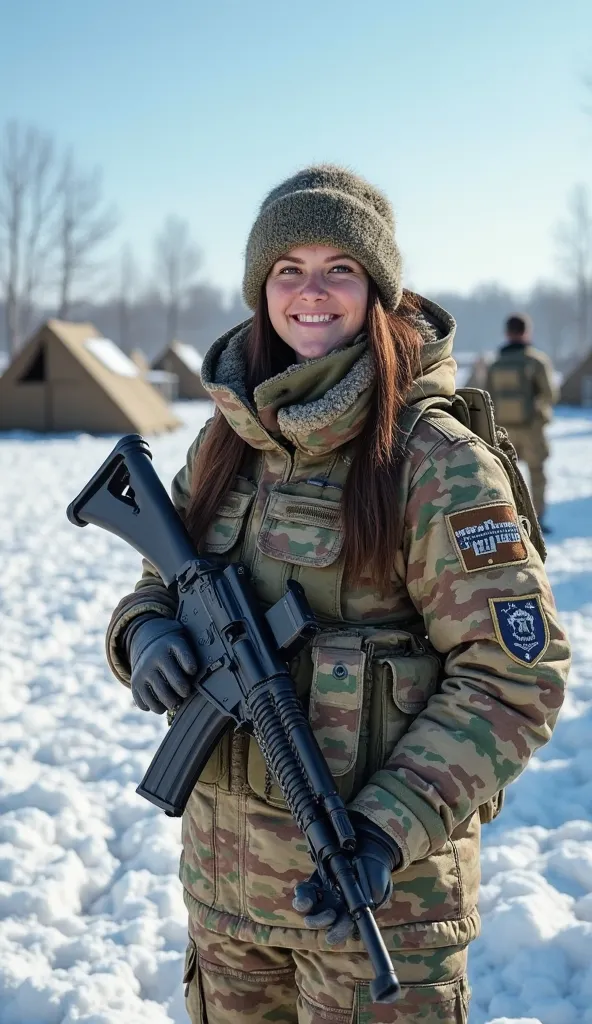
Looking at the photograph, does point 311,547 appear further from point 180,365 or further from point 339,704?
point 180,365

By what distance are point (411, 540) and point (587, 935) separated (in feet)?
5.79

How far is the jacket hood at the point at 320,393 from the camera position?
1.78 m

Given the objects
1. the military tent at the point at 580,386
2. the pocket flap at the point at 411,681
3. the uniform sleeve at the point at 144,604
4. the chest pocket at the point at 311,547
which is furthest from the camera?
the military tent at the point at 580,386

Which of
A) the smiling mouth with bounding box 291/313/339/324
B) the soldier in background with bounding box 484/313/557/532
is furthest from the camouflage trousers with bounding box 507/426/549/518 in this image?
the smiling mouth with bounding box 291/313/339/324

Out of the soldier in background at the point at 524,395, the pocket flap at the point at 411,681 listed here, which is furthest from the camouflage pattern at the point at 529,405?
the pocket flap at the point at 411,681

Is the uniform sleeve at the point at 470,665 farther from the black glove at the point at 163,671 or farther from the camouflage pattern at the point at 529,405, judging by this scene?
the camouflage pattern at the point at 529,405

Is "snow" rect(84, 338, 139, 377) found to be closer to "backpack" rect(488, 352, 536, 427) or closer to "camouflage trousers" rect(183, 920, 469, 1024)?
"backpack" rect(488, 352, 536, 427)

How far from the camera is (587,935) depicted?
2818 millimetres

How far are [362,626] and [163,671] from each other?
399mm

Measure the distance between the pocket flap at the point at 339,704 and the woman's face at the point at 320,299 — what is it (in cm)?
61

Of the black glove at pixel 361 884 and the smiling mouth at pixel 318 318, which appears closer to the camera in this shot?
the black glove at pixel 361 884

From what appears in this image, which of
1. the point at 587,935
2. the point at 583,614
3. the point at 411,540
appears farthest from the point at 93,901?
the point at 583,614

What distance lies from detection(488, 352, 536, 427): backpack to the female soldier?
6.51m

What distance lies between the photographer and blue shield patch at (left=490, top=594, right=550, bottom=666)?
159 cm
